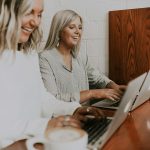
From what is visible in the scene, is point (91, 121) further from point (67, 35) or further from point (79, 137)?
point (67, 35)

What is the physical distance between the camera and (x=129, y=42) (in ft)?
7.04

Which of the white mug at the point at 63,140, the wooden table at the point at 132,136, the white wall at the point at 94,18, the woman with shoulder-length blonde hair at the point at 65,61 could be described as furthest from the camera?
the white wall at the point at 94,18

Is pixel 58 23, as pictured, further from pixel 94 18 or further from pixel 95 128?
pixel 95 128

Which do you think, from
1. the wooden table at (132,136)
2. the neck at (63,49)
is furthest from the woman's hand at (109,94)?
the neck at (63,49)

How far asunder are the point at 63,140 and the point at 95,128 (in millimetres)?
335

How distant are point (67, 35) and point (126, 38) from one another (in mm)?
504

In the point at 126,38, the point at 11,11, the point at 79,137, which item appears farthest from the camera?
the point at 126,38

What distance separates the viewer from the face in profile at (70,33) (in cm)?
189

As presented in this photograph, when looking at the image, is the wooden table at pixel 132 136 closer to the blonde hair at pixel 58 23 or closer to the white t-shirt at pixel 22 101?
the white t-shirt at pixel 22 101

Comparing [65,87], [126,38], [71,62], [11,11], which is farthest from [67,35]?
[11,11]

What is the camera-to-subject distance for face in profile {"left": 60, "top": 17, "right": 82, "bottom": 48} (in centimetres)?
189

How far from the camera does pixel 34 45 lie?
121cm

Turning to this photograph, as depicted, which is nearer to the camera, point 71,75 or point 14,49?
point 14,49

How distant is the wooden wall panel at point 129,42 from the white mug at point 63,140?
162cm
